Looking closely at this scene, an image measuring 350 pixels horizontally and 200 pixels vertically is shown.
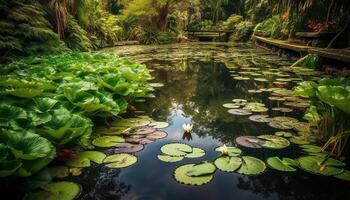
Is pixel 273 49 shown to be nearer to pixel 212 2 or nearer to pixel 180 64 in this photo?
pixel 180 64

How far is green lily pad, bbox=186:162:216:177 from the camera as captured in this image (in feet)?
7.02

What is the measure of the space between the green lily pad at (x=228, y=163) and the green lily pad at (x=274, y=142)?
45 centimetres

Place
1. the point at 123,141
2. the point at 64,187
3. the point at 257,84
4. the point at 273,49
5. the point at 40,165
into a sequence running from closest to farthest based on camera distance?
the point at 40,165
the point at 64,187
the point at 123,141
the point at 257,84
the point at 273,49

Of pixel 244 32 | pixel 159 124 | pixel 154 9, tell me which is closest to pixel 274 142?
pixel 159 124

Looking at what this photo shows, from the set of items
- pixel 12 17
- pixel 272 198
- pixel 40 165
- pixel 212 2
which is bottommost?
pixel 272 198

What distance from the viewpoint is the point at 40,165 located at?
177 centimetres

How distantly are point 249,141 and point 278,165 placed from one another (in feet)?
1.71

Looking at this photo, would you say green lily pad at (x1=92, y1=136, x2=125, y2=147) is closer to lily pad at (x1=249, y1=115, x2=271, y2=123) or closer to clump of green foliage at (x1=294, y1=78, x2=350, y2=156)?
lily pad at (x1=249, y1=115, x2=271, y2=123)

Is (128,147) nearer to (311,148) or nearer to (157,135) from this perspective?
(157,135)

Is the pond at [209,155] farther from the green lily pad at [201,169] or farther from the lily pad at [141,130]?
the lily pad at [141,130]

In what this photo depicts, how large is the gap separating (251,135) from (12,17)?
18.7 ft

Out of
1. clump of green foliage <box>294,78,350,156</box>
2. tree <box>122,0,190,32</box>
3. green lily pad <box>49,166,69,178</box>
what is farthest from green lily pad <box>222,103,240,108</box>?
tree <box>122,0,190,32</box>

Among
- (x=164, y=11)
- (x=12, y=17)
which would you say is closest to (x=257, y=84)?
(x=12, y=17)

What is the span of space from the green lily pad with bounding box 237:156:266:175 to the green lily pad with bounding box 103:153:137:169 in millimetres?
844
